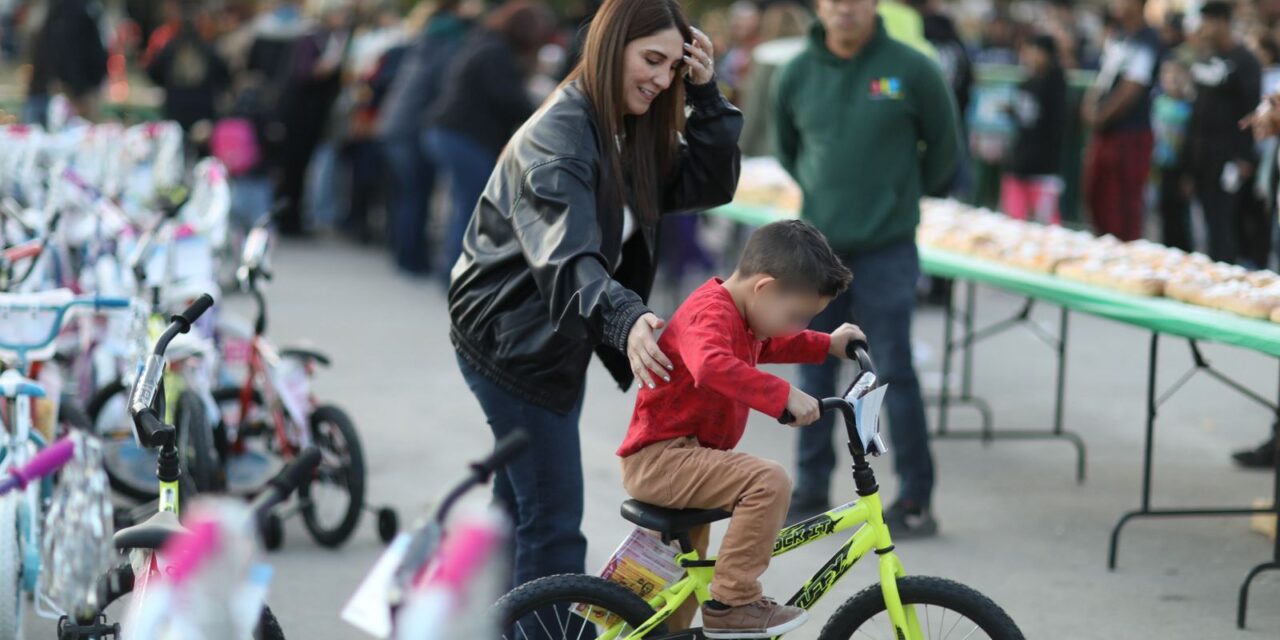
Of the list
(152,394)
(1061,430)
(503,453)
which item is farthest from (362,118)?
(503,453)

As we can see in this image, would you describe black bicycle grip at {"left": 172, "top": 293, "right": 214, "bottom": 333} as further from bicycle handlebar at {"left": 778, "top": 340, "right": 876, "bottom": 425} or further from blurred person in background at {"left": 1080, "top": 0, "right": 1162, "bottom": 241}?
blurred person in background at {"left": 1080, "top": 0, "right": 1162, "bottom": 241}

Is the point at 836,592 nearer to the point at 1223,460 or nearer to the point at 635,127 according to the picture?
the point at 635,127

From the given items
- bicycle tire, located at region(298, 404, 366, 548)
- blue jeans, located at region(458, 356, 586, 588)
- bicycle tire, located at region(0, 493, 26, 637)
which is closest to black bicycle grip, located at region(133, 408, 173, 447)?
blue jeans, located at region(458, 356, 586, 588)

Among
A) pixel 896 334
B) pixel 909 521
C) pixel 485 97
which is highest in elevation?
pixel 485 97

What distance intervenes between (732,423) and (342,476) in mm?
2507

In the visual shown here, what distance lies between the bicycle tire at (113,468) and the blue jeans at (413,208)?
6177mm

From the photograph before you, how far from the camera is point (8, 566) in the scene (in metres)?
4.28

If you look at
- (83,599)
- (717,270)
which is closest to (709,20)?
(717,270)

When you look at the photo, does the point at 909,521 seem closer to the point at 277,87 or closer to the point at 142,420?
the point at 142,420

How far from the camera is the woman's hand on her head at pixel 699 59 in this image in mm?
4047

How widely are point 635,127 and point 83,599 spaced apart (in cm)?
194

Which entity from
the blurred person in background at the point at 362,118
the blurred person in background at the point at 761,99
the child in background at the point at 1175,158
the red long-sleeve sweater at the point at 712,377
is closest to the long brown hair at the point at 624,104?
the red long-sleeve sweater at the point at 712,377

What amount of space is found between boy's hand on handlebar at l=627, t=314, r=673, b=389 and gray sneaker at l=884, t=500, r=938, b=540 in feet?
9.35

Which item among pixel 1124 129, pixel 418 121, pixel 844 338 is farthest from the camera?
pixel 418 121
